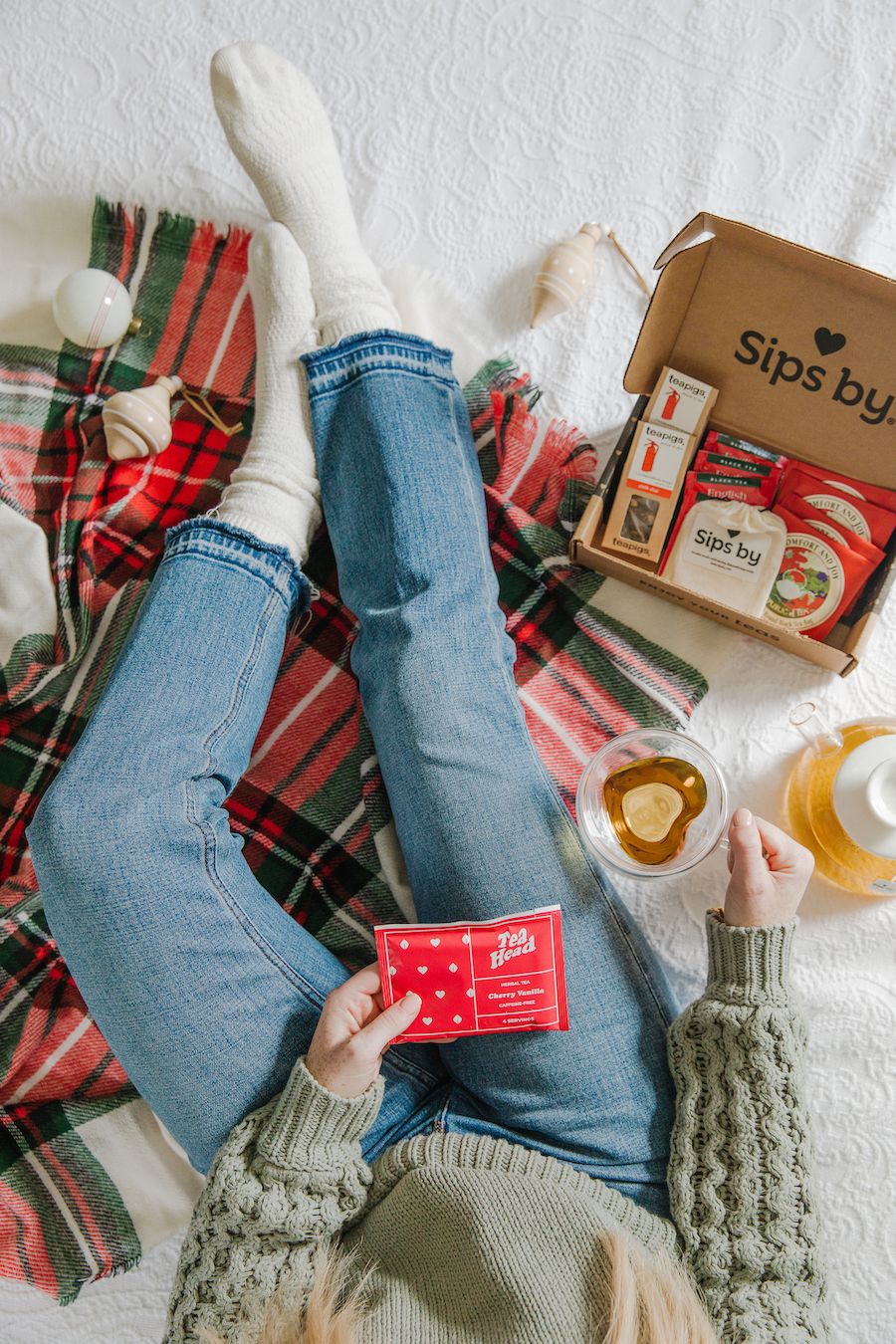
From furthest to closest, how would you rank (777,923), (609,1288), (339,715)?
(339,715) → (777,923) → (609,1288)

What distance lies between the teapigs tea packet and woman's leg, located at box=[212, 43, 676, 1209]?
0.04 metres

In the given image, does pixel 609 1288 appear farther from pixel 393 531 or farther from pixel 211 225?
pixel 211 225

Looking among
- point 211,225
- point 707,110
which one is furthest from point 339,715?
point 707,110

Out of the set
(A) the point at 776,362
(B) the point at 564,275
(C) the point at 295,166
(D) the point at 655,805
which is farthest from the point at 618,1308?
(C) the point at 295,166

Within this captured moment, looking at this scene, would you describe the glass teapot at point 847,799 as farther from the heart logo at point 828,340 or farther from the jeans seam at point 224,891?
the jeans seam at point 224,891

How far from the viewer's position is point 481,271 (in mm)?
1010

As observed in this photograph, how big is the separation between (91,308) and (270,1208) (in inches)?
33.0

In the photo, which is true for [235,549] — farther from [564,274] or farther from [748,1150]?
[748,1150]

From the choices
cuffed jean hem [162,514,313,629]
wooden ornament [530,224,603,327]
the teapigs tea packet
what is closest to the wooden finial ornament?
wooden ornament [530,224,603,327]

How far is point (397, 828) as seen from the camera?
86cm

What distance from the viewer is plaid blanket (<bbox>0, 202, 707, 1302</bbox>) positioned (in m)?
0.90

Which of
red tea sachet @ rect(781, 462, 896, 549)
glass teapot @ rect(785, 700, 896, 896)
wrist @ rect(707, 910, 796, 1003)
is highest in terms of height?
red tea sachet @ rect(781, 462, 896, 549)

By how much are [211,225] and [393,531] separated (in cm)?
45

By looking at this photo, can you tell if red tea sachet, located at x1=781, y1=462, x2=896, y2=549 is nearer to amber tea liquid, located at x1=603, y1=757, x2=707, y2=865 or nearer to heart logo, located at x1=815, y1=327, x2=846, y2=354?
heart logo, located at x1=815, y1=327, x2=846, y2=354
